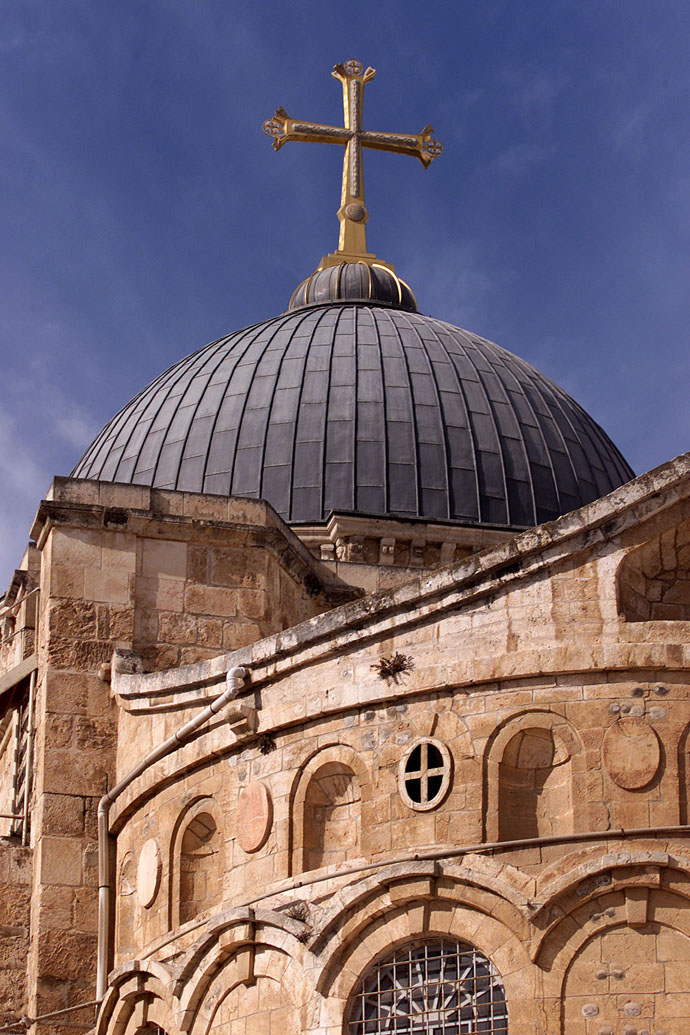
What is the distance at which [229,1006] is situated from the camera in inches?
706

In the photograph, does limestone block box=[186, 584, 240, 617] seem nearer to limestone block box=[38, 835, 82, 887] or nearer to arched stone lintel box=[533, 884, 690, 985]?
limestone block box=[38, 835, 82, 887]

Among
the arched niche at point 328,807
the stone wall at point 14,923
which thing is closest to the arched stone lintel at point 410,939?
the arched niche at point 328,807

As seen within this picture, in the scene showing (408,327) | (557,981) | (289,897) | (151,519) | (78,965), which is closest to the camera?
(557,981)

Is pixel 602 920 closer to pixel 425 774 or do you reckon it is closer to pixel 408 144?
pixel 425 774

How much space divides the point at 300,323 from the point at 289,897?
16009 millimetres

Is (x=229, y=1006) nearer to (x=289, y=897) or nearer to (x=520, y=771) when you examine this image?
(x=289, y=897)

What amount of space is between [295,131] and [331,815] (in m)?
22.4

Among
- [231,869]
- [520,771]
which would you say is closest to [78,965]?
[231,869]

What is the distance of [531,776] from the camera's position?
17.3 m

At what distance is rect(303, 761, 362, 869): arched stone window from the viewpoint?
17.9 m

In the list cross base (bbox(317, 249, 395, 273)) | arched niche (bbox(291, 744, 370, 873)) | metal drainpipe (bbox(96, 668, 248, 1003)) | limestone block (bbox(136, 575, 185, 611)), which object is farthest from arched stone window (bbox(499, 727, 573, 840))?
cross base (bbox(317, 249, 395, 273))

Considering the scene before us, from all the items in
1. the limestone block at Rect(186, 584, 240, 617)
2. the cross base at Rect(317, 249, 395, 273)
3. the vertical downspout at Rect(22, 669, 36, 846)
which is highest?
the cross base at Rect(317, 249, 395, 273)

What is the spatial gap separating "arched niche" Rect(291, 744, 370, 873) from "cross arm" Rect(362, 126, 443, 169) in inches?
879

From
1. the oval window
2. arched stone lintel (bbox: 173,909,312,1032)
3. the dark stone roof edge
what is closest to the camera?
the oval window
